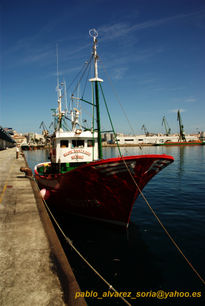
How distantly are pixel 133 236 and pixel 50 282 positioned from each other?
18.2ft

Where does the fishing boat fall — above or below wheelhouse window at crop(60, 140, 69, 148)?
below

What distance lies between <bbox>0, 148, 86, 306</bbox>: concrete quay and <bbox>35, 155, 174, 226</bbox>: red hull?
216cm

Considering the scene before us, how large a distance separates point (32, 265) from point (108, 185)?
450cm

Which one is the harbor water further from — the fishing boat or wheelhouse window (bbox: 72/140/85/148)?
wheelhouse window (bbox: 72/140/85/148)

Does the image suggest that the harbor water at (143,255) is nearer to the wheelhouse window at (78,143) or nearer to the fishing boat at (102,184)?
the fishing boat at (102,184)

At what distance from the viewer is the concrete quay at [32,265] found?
3611 mm

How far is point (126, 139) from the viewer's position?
6619 inches

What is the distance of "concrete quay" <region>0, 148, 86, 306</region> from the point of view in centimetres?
361

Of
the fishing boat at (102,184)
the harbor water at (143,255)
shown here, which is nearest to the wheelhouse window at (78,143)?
the fishing boat at (102,184)

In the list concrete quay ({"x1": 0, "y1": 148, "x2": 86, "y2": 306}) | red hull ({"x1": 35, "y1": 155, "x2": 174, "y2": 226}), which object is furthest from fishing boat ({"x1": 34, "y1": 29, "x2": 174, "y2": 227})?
concrete quay ({"x1": 0, "y1": 148, "x2": 86, "y2": 306})

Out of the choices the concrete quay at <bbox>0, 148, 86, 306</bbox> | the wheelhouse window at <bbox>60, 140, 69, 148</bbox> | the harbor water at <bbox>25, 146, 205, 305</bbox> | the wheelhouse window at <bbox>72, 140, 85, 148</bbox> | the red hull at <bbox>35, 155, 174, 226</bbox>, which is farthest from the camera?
the wheelhouse window at <bbox>72, 140, 85, 148</bbox>

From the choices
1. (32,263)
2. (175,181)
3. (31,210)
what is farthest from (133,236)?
(175,181)

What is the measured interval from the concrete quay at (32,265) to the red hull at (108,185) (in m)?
2.16

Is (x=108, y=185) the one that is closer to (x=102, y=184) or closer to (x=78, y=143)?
(x=102, y=184)
